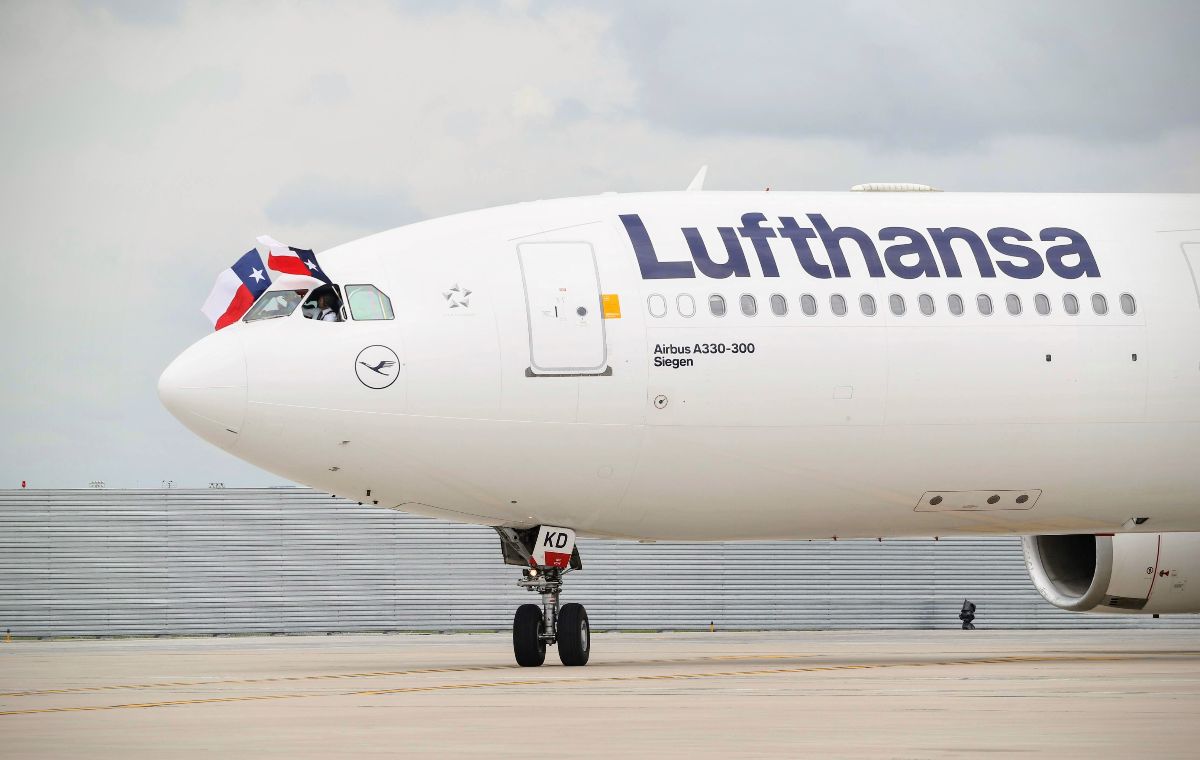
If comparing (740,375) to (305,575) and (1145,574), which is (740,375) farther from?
(305,575)

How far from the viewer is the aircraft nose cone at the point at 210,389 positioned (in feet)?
66.2

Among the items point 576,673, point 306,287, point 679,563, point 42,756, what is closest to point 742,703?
point 576,673

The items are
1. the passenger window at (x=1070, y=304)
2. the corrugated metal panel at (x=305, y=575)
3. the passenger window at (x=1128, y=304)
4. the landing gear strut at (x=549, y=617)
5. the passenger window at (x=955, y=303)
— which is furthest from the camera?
the corrugated metal panel at (x=305, y=575)

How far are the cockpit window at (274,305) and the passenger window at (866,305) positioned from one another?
23.2ft

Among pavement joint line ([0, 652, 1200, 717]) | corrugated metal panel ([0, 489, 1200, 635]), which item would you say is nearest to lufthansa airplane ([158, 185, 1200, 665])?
pavement joint line ([0, 652, 1200, 717])

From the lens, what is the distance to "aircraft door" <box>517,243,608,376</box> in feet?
69.1

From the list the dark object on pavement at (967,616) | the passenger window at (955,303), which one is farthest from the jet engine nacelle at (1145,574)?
the dark object on pavement at (967,616)

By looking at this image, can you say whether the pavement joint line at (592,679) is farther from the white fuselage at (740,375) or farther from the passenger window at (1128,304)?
the passenger window at (1128,304)

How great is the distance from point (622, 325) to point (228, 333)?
4.77m

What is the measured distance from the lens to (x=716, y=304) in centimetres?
2169

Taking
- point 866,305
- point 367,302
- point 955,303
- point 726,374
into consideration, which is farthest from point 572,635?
point 955,303

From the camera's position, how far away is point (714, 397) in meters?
21.5

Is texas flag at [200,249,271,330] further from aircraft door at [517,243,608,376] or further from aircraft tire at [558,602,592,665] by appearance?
aircraft tire at [558,602,592,665]

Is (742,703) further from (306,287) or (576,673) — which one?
(306,287)
